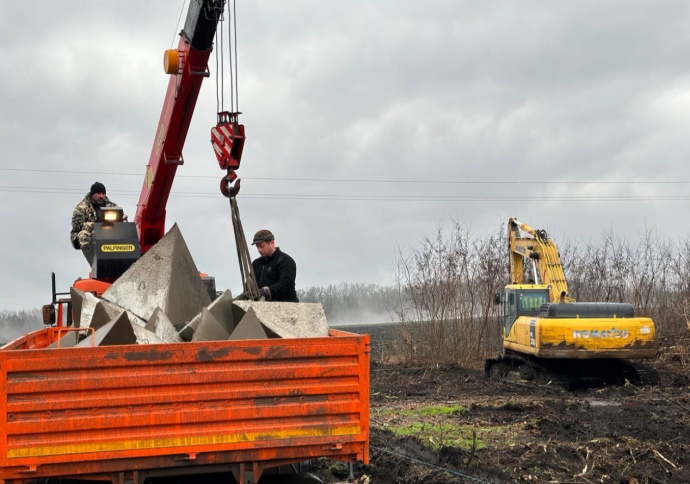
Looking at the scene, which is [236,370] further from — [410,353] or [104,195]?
[410,353]

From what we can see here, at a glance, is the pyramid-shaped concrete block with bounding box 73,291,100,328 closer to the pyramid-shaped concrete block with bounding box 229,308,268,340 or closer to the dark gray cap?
the pyramid-shaped concrete block with bounding box 229,308,268,340

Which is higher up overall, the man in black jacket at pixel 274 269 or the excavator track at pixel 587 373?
the man in black jacket at pixel 274 269

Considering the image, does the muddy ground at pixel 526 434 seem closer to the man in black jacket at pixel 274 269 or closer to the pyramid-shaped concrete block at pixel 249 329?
the man in black jacket at pixel 274 269

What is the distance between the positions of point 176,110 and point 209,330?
4785mm

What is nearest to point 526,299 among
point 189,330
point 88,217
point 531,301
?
point 531,301

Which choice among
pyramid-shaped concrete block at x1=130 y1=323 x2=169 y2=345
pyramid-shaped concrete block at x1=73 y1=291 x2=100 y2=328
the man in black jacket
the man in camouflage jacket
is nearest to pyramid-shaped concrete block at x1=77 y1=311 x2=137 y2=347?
pyramid-shaped concrete block at x1=130 y1=323 x2=169 y2=345

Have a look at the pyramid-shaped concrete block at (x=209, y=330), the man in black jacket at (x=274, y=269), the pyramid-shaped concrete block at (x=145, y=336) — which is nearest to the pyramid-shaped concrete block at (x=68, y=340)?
the pyramid-shaped concrete block at (x=145, y=336)

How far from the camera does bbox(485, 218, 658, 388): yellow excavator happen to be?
16.4 m

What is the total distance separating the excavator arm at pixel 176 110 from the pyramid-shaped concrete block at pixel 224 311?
3.87 m

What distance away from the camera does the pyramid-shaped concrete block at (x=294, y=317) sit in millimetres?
5883

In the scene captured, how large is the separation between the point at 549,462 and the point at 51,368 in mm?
5932

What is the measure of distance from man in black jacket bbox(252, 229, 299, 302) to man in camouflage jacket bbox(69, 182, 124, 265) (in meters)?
2.26

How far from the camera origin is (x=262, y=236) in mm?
8203

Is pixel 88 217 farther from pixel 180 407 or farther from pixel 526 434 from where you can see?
pixel 526 434
